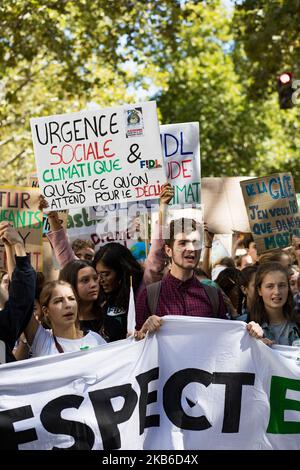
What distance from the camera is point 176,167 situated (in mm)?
9180

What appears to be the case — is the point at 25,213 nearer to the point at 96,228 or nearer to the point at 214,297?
the point at 96,228

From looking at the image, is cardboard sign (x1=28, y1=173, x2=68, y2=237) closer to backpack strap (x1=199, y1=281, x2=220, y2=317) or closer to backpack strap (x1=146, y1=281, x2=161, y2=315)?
backpack strap (x1=146, y1=281, x2=161, y2=315)

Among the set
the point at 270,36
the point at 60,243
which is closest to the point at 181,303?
the point at 60,243

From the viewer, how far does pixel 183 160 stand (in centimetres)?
918

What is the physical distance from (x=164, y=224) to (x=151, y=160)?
3.45ft

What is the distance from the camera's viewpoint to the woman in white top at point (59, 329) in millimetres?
6523

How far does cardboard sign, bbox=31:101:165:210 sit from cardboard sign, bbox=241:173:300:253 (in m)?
1.87

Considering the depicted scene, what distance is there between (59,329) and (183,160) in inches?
117

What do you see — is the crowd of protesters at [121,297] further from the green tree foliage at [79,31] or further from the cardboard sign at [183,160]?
the green tree foliage at [79,31]

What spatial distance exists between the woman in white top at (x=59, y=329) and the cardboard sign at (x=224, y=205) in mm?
3692

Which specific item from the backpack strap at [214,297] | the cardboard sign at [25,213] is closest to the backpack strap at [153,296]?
the backpack strap at [214,297]

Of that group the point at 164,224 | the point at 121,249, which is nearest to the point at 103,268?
the point at 121,249

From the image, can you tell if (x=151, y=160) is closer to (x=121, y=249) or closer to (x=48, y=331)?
(x=121, y=249)

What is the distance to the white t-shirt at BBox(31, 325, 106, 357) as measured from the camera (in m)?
6.51
